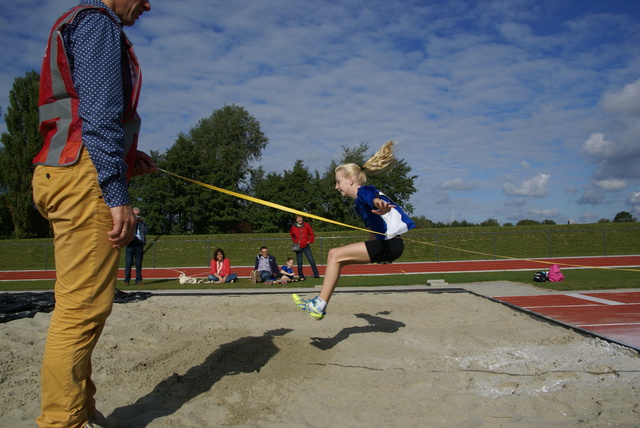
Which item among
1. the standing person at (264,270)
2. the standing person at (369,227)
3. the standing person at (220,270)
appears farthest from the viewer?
the standing person at (220,270)

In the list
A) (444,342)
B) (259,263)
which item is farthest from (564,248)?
(444,342)

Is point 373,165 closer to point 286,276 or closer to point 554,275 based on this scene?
point 554,275

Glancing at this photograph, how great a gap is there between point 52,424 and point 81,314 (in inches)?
19.9

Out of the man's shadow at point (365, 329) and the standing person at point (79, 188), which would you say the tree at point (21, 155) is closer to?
the man's shadow at point (365, 329)

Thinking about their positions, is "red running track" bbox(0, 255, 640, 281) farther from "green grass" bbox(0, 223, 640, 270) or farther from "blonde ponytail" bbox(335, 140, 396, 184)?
"blonde ponytail" bbox(335, 140, 396, 184)

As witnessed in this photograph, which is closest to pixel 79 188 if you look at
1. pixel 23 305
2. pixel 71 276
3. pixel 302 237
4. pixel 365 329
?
pixel 71 276

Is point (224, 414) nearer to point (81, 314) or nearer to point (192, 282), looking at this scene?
point (81, 314)

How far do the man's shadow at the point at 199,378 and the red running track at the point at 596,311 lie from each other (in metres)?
3.27

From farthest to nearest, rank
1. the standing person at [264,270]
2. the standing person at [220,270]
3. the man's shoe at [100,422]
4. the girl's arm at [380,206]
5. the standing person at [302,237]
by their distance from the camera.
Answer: the standing person at [302,237] → the standing person at [220,270] → the standing person at [264,270] → the girl's arm at [380,206] → the man's shoe at [100,422]

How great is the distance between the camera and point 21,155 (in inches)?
1262

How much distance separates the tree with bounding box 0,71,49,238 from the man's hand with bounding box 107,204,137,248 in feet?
113

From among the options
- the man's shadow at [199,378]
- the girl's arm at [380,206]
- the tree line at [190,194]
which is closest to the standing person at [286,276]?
the man's shadow at [199,378]

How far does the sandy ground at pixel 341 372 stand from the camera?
2633 mm

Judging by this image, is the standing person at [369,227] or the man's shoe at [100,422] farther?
the standing person at [369,227]
